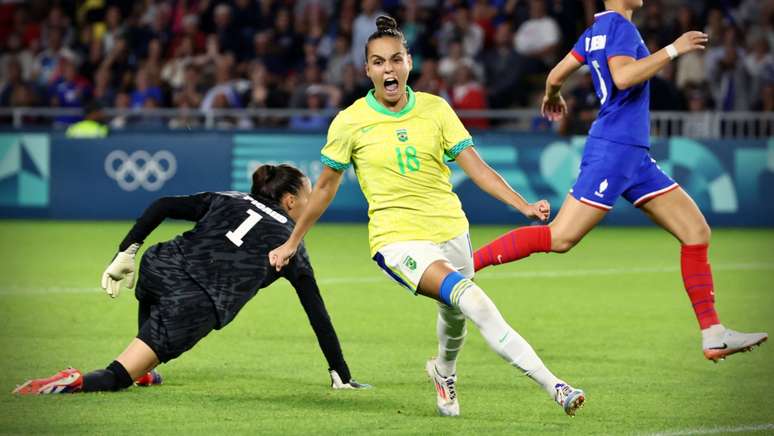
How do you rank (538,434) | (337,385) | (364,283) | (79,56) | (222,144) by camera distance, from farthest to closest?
A: 1. (79,56)
2. (222,144)
3. (364,283)
4. (337,385)
5. (538,434)

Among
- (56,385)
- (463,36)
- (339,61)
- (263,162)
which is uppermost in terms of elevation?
(463,36)

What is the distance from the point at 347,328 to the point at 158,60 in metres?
14.1

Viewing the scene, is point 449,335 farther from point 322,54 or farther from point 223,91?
point 322,54

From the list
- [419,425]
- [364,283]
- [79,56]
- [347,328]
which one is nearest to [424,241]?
[419,425]

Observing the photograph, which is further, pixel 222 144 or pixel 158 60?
pixel 158 60

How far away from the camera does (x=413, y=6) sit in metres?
22.8

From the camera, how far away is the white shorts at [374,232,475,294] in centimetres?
655

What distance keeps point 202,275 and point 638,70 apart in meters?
2.64

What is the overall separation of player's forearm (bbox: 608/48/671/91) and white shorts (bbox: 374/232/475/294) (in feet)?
4.30

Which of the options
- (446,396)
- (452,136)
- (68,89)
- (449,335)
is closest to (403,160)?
(452,136)

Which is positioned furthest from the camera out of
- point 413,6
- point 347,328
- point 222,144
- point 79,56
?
point 79,56

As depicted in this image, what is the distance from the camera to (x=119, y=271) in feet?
24.4

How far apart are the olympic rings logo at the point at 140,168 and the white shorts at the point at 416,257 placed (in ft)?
45.8

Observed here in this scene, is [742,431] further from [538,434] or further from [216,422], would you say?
[216,422]
